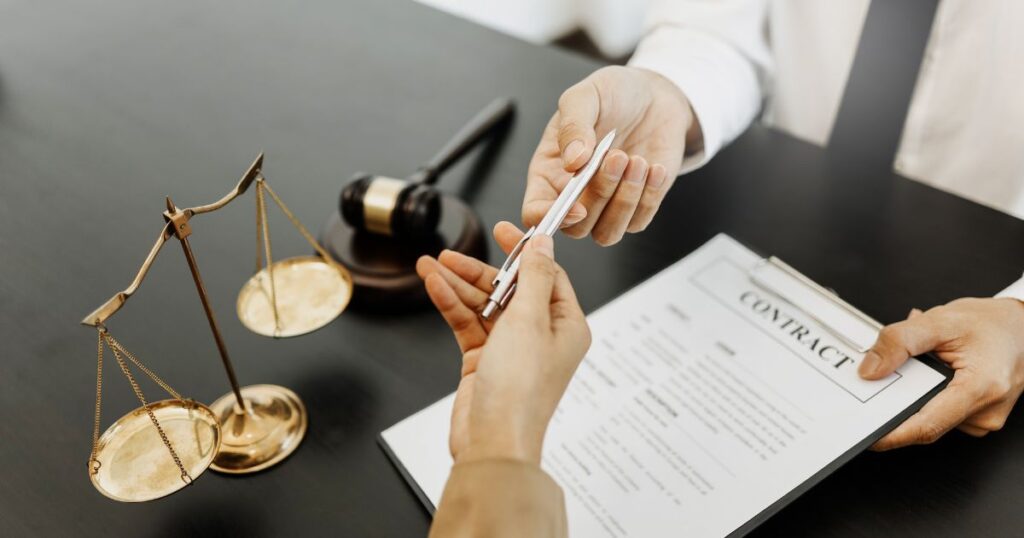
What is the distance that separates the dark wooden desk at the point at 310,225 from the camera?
755 millimetres

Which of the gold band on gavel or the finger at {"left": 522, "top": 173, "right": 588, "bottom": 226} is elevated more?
the finger at {"left": 522, "top": 173, "right": 588, "bottom": 226}

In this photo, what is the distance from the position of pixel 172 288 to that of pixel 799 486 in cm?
73

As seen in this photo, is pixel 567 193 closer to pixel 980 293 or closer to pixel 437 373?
pixel 437 373

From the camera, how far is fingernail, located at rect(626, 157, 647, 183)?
31.7 inches

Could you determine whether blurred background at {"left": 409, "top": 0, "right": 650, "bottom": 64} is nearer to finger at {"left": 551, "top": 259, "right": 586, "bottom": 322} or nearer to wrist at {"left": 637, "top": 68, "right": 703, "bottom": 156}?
wrist at {"left": 637, "top": 68, "right": 703, "bottom": 156}

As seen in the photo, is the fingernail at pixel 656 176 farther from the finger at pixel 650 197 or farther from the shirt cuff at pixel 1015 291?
the shirt cuff at pixel 1015 291

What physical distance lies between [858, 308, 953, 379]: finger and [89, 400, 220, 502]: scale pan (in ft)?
2.00

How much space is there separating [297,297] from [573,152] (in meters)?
0.32

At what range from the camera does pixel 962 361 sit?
79cm

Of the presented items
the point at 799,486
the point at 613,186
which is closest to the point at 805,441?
the point at 799,486

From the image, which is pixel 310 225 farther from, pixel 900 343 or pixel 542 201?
pixel 900 343

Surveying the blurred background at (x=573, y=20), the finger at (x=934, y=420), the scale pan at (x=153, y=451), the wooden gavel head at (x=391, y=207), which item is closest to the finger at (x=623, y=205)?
the wooden gavel head at (x=391, y=207)

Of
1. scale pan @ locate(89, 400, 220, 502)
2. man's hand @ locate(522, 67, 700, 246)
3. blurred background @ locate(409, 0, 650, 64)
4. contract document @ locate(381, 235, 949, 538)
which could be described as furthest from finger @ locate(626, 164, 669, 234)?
blurred background @ locate(409, 0, 650, 64)

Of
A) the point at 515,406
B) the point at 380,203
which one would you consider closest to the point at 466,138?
the point at 380,203
